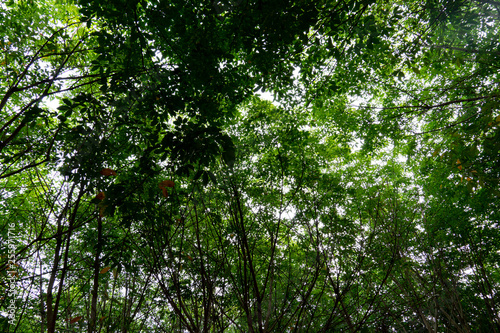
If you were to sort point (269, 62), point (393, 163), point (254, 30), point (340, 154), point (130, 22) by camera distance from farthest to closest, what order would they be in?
point (393, 163) → point (340, 154) → point (269, 62) → point (254, 30) → point (130, 22)

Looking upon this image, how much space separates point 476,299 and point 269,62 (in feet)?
24.6

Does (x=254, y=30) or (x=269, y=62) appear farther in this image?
(x=269, y=62)

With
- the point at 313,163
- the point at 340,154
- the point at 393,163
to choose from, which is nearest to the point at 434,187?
the point at 393,163

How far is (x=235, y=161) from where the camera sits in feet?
10.9

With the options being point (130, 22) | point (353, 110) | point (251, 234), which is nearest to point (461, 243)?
point (353, 110)

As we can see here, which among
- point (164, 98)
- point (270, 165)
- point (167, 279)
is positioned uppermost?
point (270, 165)

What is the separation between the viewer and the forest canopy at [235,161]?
2412 millimetres

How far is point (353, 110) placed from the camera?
22.7 feet

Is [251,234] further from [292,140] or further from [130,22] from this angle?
[130,22]

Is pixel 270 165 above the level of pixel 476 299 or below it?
above

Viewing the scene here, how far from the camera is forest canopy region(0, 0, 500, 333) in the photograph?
2.41 metres

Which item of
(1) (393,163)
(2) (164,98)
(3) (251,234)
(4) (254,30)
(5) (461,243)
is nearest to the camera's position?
(2) (164,98)

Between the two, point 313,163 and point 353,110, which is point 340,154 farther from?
point 313,163

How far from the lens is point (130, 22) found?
213 cm
